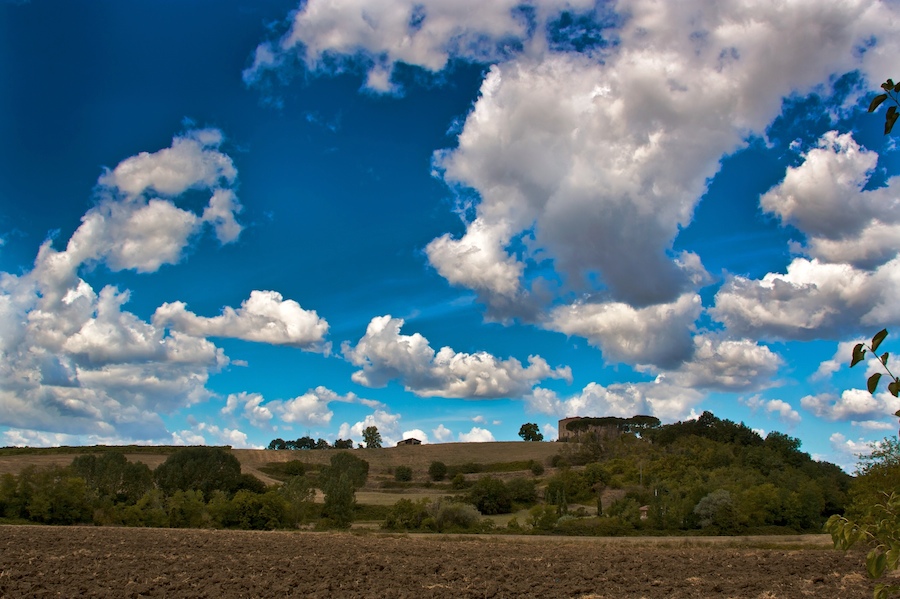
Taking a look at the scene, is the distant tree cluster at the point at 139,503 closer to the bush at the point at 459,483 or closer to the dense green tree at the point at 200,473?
the dense green tree at the point at 200,473

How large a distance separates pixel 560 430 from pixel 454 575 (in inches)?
5983

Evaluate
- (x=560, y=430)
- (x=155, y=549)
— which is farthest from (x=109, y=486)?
(x=560, y=430)

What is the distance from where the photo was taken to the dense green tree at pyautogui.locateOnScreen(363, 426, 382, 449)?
554ft

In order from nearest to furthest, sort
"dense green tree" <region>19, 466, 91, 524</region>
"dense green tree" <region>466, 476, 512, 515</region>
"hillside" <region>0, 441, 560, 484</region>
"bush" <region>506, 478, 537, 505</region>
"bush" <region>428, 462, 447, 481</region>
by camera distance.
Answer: "dense green tree" <region>19, 466, 91, 524</region>
"dense green tree" <region>466, 476, 512, 515</region>
"bush" <region>506, 478, 537, 505</region>
"hillside" <region>0, 441, 560, 484</region>
"bush" <region>428, 462, 447, 481</region>

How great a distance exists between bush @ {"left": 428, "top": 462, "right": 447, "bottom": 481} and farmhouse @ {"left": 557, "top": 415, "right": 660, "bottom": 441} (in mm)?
42718

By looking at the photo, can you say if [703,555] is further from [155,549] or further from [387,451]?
[387,451]

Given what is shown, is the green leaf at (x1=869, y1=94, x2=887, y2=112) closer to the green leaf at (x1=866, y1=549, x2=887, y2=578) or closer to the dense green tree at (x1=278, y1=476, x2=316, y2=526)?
the green leaf at (x1=866, y1=549, x2=887, y2=578)

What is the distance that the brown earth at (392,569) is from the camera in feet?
84.4

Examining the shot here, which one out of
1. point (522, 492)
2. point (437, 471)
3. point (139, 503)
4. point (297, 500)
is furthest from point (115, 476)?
point (437, 471)

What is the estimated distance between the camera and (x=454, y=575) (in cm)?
2967

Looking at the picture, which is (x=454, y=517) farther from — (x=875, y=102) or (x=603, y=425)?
(x=603, y=425)

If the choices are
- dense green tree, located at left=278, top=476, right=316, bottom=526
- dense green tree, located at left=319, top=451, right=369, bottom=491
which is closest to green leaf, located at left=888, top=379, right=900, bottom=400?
dense green tree, located at left=278, top=476, right=316, bottom=526

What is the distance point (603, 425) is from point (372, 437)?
56.6m

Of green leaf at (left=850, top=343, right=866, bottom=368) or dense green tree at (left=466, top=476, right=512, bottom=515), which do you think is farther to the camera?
dense green tree at (left=466, top=476, right=512, bottom=515)
